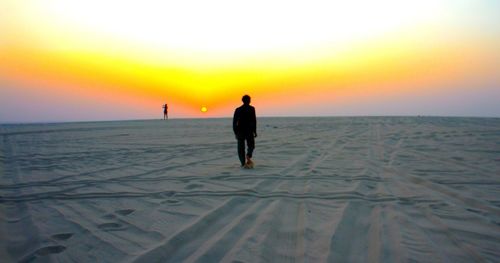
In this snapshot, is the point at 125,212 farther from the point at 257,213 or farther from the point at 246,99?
the point at 246,99

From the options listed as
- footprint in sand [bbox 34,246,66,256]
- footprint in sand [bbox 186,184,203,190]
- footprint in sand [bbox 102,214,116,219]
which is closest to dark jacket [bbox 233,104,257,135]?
footprint in sand [bbox 186,184,203,190]

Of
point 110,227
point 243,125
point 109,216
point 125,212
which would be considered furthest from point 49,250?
point 243,125

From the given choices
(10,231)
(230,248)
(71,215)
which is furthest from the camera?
(71,215)

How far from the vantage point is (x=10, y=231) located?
402 centimetres

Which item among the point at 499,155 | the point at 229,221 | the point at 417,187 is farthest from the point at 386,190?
the point at 499,155

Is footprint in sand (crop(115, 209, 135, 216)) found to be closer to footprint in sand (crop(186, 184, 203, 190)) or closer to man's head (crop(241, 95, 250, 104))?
footprint in sand (crop(186, 184, 203, 190))

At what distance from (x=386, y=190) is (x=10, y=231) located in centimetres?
530

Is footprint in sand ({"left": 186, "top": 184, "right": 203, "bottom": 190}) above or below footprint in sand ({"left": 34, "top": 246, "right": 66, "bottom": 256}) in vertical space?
above

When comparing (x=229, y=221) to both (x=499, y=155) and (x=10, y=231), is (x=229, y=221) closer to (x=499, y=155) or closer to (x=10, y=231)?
(x=10, y=231)

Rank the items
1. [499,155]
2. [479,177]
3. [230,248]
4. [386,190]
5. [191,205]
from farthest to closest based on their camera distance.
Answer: [499,155]
[479,177]
[386,190]
[191,205]
[230,248]

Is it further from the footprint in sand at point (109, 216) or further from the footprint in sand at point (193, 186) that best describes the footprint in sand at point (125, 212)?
the footprint in sand at point (193, 186)

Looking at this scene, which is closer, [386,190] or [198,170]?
[386,190]

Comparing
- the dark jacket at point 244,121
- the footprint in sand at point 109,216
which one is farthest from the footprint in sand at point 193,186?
the dark jacket at point 244,121

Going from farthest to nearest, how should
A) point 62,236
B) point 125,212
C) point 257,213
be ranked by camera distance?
point 125,212, point 257,213, point 62,236
